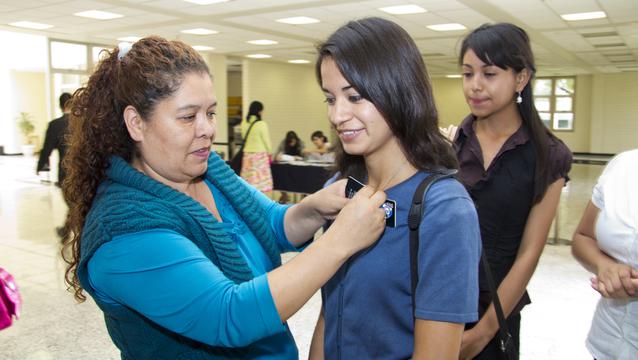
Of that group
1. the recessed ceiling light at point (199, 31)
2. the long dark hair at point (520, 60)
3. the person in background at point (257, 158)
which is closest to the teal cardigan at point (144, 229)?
the long dark hair at point (520, 60)

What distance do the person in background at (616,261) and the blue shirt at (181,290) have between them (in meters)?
0.85

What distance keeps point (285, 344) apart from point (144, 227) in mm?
500

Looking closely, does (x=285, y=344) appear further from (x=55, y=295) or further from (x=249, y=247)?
(x=55, y=295)

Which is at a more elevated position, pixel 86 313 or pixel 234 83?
pixel 234 83

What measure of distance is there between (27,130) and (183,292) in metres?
22.3

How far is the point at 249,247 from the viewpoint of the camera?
4.32ft

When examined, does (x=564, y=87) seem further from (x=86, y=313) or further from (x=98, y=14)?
(x=86, y=313)

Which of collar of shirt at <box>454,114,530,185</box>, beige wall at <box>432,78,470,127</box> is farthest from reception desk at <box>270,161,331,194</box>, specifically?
beige wall at <box>432,78,470,127</box>

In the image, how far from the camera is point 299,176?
291 inches

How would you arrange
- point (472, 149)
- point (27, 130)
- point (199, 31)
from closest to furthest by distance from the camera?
point (472, 149)
point (199, 31)
point (27, 130)

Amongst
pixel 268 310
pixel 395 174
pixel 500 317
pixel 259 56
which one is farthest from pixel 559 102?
pixel 268 310

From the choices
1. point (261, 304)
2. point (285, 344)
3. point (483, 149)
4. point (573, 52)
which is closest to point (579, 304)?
point (483, 149)

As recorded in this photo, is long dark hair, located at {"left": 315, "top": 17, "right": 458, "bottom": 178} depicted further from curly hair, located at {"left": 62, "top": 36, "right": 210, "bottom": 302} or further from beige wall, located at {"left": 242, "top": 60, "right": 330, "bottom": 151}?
beige wall, located at {"left": 242, "top": 60, "right": 330, "bottom": 151}

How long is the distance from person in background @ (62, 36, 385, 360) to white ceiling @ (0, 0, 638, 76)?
285 inches
